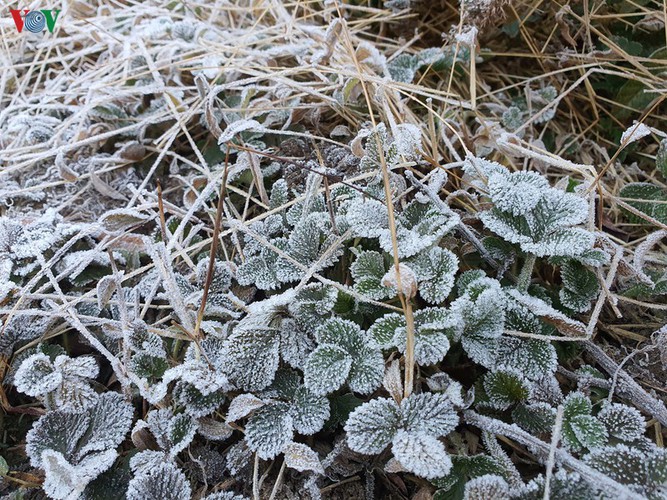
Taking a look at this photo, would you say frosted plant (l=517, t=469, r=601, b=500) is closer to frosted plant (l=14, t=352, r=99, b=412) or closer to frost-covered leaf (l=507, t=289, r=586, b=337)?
frost-covered leaf (l=507, t=289, r=586, b=337)

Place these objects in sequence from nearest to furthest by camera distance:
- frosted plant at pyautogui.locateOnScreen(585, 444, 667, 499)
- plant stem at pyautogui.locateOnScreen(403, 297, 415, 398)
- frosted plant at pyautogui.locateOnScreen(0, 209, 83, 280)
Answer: frosted plant at pyautogui.locateOnScreen(585, 444, 667, 499)
plant stem at pyautogui.locateOnScreen(403, 297, 415, 398)
frosted plant at pyautogui.locateOnScreen(0, 209, 83, 280)

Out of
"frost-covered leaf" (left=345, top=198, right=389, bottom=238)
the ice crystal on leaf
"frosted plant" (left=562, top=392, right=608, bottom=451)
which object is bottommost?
"frosted plant" (left=562, top=392, right=608, bottom=451)

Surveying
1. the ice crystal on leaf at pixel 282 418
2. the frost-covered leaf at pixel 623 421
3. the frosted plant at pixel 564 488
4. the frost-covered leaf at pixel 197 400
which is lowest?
the frost-covered leaf at pixel 623 421

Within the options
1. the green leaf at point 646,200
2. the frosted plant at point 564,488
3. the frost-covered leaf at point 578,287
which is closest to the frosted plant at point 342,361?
the frosted plant at point 564,488

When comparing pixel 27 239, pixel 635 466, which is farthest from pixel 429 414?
pixel 27 239

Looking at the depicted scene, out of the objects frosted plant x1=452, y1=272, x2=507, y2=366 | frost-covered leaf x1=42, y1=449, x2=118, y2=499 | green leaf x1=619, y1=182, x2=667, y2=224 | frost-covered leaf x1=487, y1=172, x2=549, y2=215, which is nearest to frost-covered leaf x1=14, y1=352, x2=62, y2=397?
frost-covered leaf x1=42, y1=449, x2=118, y2=499

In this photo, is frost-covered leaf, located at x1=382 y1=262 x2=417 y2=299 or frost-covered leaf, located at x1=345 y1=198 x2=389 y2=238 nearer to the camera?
frost-covered leaf, located at x1=382 y1=262 x2=417 y2=299

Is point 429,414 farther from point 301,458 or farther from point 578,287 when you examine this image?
point 578,287

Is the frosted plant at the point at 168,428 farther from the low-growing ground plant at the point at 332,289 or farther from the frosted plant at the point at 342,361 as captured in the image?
the frosted plant at the point at 342,361
